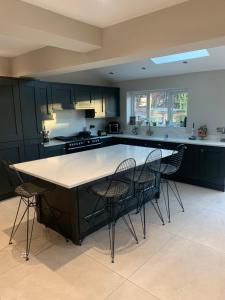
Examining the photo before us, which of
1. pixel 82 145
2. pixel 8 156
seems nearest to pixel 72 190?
pixel 8 156

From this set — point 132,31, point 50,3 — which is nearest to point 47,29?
point 50,3

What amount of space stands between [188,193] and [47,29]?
11.4 feet

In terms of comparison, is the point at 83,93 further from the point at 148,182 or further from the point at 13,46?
the point at 148,182

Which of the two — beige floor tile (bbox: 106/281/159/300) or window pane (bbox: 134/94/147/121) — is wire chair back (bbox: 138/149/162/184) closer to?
beige floor tile (bbox: 106/281/159/300)

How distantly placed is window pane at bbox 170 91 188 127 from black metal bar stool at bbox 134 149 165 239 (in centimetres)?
203

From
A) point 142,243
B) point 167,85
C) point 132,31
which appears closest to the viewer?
point 132,31

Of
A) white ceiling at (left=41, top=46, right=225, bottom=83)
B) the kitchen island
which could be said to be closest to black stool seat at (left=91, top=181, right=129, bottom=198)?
the kitchen island

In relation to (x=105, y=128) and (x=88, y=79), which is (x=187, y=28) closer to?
(x=88, y=79)

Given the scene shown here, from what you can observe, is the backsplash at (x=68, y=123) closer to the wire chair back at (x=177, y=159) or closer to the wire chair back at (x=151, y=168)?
the wire chair back at (x=151, y=168)

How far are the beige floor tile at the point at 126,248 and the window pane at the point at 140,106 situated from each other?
3.45 metres

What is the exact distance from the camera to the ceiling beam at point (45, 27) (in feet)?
6.54

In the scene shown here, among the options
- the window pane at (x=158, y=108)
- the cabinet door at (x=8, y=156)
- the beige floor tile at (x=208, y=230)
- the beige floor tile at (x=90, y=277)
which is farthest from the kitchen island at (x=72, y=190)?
the window pane at (x=158, y=108)

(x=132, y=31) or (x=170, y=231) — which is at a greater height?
(x=132, y=31)

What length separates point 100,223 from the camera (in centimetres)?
300
